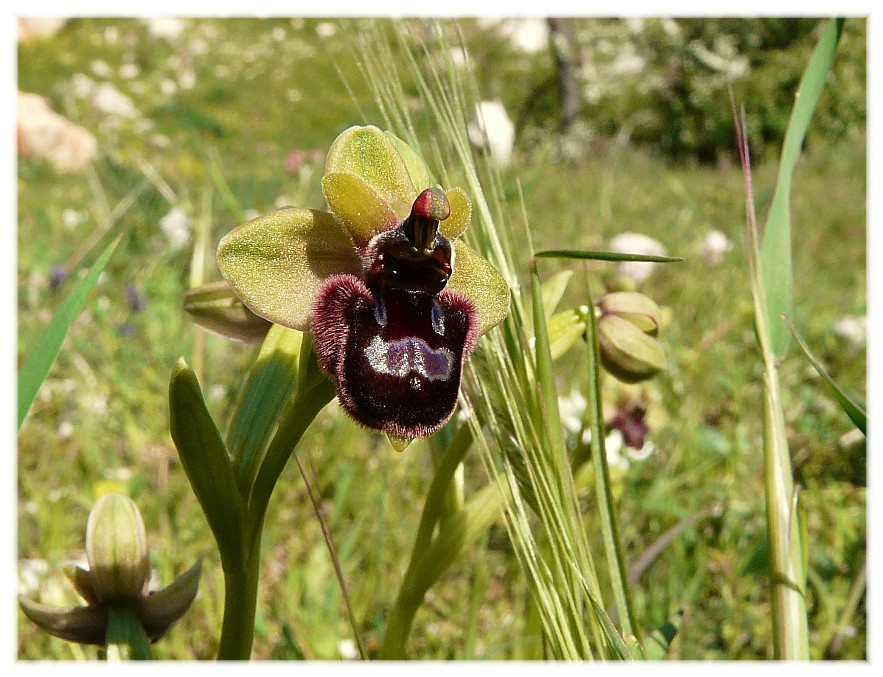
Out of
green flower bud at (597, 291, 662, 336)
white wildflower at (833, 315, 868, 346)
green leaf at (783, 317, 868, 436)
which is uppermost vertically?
white wildflower at (833, 315, 868, 346)

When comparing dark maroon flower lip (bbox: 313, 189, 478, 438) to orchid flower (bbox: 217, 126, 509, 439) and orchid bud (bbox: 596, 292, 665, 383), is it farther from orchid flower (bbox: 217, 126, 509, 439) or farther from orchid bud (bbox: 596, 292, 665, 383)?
orchid bud (bbox: 596, 292, 665, 383)

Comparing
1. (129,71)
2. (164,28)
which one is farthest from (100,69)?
(164,28)

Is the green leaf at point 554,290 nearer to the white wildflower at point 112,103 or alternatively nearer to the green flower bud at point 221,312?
the green flower bud at point 221,312

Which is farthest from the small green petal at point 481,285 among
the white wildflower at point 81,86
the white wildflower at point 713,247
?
the white wildflower at point 81,86

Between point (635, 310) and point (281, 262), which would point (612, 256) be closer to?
point (281, 262)

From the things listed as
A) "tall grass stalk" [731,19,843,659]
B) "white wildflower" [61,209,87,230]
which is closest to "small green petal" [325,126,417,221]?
"tall grass stalk" [731,19,843,659]

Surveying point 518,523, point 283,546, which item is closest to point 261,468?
point 518,523
